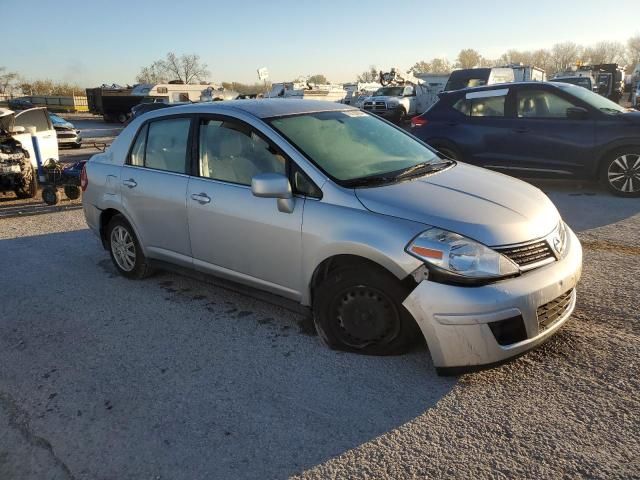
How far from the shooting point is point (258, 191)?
3473 millimetres

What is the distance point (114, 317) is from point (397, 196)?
2.54 meters

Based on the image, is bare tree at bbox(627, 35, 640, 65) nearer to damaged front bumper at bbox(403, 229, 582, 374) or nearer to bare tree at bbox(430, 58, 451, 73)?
bare tree at bbox(430, 58, 451, 73)

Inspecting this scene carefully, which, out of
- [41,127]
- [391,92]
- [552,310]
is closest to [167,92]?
[391,92]

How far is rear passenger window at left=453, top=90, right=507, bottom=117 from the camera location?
A: 861cm

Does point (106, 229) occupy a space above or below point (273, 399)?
above

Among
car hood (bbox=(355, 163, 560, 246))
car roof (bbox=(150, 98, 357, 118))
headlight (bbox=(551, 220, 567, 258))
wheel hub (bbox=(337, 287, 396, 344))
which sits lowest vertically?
wheel hub (bbox=(337, 287, 396, 344))

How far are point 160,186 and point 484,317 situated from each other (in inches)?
114

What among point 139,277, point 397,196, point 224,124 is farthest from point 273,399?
point 139,277

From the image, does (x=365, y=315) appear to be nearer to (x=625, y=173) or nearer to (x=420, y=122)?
(x=625, y=173)

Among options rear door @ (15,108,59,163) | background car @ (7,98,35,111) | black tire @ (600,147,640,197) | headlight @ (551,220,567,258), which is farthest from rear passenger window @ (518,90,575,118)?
background car @ (7,98,35,111)

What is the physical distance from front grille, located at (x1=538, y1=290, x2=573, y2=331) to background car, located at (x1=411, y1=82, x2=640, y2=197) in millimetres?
5469

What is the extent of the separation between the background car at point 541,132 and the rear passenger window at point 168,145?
5533 mm

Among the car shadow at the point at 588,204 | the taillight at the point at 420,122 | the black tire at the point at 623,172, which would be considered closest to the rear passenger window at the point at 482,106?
the taillight at the point at 420,122

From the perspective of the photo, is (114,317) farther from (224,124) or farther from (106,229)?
(224,124)
